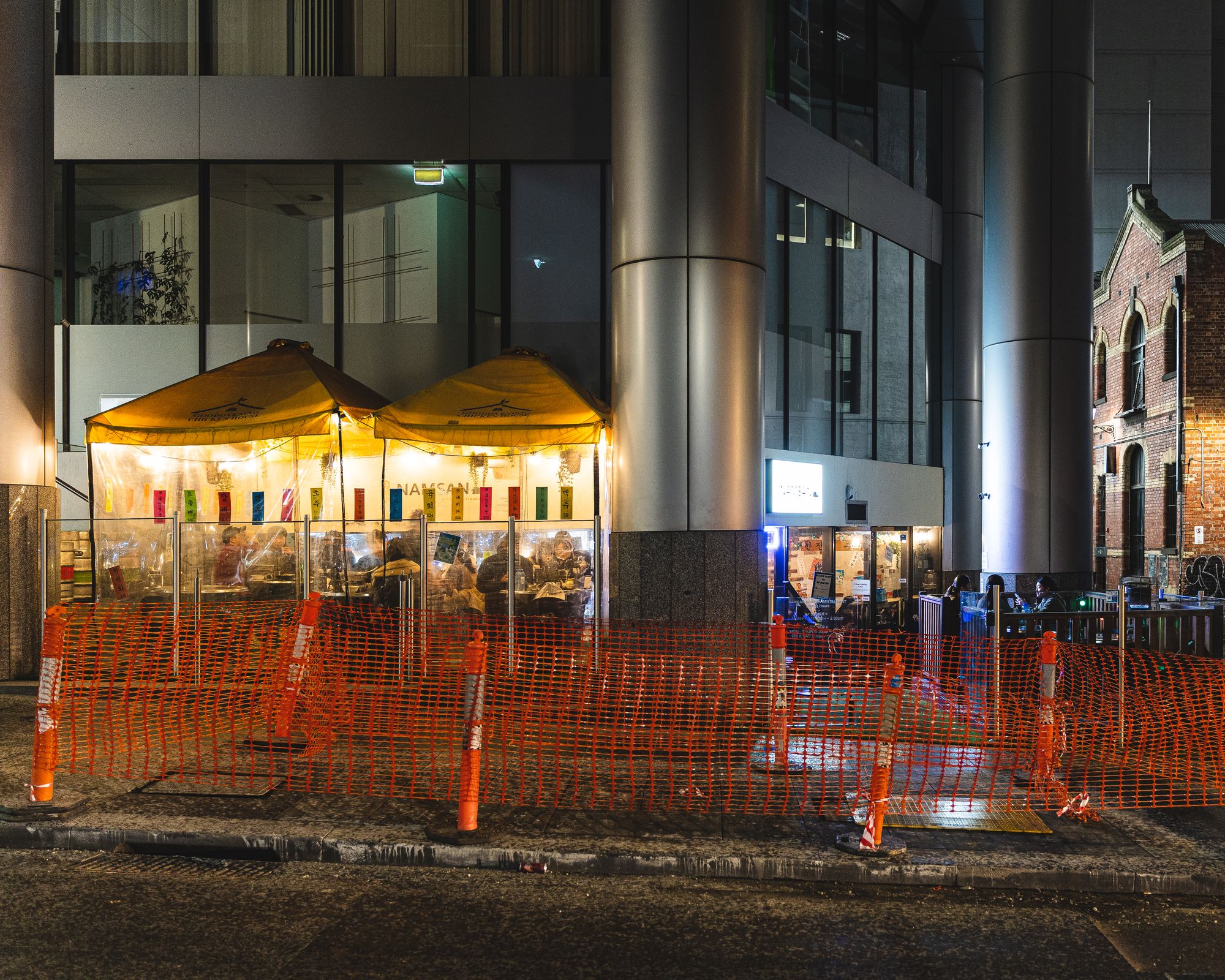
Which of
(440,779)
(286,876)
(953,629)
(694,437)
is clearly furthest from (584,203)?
(286,876)

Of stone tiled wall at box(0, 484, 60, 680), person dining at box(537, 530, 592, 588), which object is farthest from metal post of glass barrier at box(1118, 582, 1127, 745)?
stone tiled wall at box(0, 484, 60, 680)

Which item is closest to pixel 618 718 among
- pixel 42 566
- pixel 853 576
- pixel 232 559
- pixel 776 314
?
pixel 232 559

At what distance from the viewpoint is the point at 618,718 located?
9875mm

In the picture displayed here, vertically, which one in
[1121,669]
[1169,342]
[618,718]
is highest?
[1169,342]

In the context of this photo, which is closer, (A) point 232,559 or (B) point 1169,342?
(A) point 232,559

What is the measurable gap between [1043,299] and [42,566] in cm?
1564

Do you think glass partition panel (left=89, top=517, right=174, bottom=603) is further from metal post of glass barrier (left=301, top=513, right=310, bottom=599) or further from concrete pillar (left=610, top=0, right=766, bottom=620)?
concrete pillar (left=610, top=0, right=766, bottom=620)

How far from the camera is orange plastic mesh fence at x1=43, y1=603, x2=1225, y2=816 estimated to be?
814 cm

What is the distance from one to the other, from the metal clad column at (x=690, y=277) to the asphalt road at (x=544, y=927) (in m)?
6.99

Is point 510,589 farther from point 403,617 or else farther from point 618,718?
point 618,718

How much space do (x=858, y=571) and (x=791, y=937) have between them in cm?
1564

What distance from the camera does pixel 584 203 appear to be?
1644 centimetres

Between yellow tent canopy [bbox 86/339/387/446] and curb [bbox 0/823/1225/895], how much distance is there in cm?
702

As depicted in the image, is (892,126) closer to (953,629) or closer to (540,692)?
(953,629)
